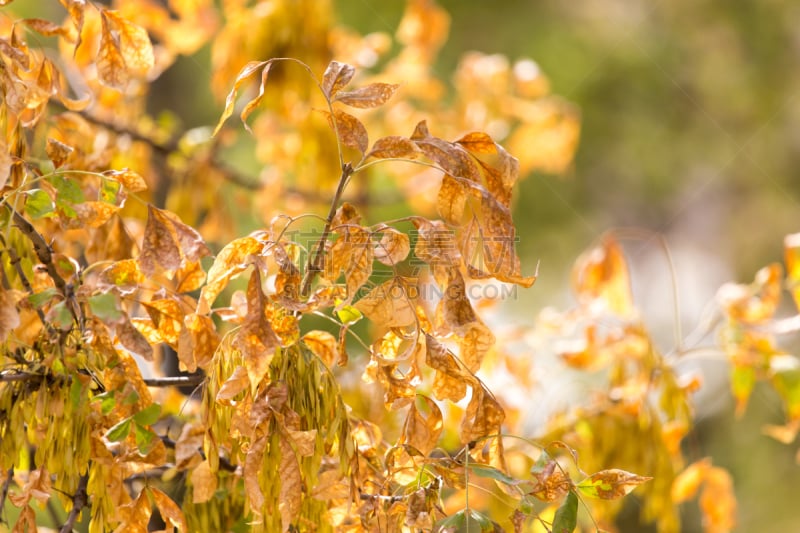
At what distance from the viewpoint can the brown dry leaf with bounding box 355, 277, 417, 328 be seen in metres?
0.47

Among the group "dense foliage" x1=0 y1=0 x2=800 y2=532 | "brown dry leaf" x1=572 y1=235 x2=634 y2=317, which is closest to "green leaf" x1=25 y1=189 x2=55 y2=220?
"dense foliage" x1=0 y1=0 x2=800 y2=532

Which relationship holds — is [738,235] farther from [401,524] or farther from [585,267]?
[401,524]

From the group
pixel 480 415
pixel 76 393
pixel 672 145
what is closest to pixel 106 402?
pixel 76 393

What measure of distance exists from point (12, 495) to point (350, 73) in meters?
0.31

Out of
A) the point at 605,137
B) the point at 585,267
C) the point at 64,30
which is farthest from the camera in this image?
the point at 605,137

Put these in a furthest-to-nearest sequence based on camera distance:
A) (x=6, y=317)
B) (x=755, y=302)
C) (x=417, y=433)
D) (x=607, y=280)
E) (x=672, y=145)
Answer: (x=672, y=145), (x=607, y=280), (x=755, y=302), (x=417, y=433), (x=6, y=317)

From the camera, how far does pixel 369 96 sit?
1.66ft

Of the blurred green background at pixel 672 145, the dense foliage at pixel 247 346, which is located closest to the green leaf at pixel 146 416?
the dense foliage at pixel 247 346

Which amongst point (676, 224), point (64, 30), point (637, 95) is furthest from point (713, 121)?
point (64, 30)

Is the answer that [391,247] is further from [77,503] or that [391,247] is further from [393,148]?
[77,503]

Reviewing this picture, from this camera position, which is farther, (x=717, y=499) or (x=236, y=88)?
(x=717, y=499)

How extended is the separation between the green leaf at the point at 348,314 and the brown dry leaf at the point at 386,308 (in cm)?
4

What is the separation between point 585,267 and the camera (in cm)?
109

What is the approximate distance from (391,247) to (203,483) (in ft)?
0.60
